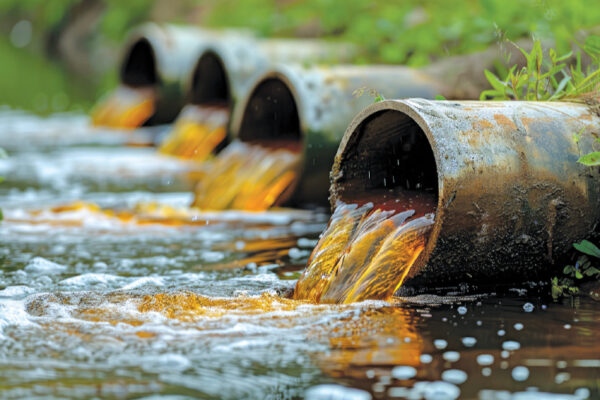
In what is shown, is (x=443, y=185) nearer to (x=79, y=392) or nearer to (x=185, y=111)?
(x=79, y=392)

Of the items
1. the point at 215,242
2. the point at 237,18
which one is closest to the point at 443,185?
the point at 215,242

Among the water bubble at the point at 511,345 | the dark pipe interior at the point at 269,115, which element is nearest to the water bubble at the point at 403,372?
the water bubble at the point at 511,345

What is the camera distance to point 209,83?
11.4 meters

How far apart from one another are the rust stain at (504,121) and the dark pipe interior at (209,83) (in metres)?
7.22

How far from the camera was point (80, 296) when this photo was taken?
4000 mm

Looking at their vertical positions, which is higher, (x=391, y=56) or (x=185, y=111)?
(x=391, y=56)

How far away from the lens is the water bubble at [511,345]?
3.24 meters

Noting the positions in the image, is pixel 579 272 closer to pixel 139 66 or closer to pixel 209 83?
pixel 209 83

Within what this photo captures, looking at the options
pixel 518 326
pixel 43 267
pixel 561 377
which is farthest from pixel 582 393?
pixel 43 267

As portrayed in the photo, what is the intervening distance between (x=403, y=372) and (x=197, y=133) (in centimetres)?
779

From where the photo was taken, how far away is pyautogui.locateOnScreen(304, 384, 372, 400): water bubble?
2.76 metres

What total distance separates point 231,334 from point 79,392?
733mm

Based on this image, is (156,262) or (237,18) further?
(237,18)

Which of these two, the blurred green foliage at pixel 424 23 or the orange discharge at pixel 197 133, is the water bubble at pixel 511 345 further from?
the orange discharge at pixel 197 133
